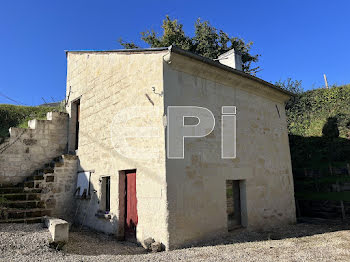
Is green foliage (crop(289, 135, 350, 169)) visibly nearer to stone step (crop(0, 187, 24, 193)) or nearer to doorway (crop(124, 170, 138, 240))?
doorway (crop(124, 170, 138, 240))

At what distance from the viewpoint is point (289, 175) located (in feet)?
25.7

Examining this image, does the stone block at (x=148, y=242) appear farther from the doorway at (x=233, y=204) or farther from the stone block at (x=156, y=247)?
the doorway at (x=233, y=204)

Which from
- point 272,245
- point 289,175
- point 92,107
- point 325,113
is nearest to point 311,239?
point 272,245

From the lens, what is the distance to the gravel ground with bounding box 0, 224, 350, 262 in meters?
4.05

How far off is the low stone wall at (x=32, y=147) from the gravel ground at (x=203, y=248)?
90.1 inches

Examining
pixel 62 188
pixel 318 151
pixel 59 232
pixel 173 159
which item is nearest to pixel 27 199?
pixel 62 188

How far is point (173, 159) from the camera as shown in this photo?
502 cm

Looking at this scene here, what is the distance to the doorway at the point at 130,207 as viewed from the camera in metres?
5.59

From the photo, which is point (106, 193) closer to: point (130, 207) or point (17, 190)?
point (130, 207)

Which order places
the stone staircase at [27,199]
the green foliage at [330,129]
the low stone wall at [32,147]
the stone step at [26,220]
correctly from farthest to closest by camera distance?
the green foliage at [330,129], the low stone wall at [32,147], the stone staircase at [27,199], the stone step at [26,220]

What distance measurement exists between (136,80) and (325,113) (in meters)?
9.06

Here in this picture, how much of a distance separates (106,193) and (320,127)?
8784mm

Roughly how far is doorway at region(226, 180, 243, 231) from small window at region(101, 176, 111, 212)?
3.06m

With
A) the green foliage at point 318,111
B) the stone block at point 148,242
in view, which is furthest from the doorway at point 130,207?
the green foliage at point 318,111
